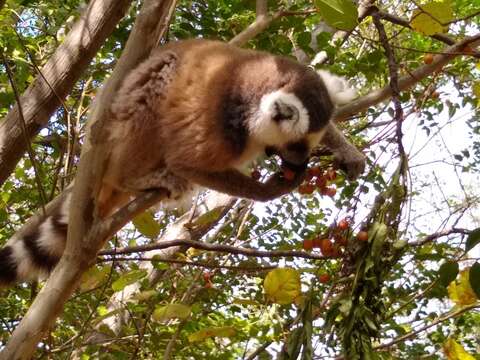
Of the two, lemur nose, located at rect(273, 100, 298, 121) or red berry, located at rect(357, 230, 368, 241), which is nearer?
red berry, located at rect(357, 230, 368, 241)

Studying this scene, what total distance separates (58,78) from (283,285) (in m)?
1.47

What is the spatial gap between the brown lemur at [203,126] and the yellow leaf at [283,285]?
79 centimetres

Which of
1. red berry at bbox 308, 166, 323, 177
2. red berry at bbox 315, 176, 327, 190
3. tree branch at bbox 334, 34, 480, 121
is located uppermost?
tree branch at bbox 334, 34, 480, 121

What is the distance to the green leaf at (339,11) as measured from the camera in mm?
1950

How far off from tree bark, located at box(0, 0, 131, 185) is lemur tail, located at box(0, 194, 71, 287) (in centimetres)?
39

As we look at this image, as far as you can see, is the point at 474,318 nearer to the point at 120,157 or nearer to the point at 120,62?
the point at 120,157

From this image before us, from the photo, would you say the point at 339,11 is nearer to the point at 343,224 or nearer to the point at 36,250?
the point at 343,224

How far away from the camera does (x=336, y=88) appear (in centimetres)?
316

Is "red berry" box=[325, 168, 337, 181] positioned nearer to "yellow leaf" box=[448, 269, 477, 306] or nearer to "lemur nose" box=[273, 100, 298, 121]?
"lemur nose" box=[273, 100, 298, 121]

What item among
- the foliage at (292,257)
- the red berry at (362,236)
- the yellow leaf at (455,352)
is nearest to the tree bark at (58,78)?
the foliage at (292,257)

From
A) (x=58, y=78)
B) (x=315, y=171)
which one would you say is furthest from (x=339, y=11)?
(x=58, y=78)

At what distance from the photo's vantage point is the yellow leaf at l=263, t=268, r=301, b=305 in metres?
2.33

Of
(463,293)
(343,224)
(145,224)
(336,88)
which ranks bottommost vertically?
(463,293)

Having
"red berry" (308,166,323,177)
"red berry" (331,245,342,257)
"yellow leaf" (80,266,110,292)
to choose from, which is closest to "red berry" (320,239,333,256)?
"red berry" (331,245,342,257)
